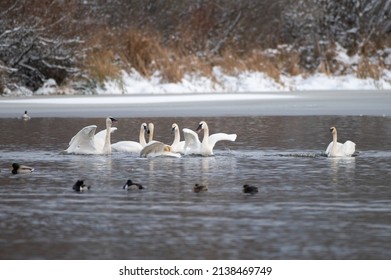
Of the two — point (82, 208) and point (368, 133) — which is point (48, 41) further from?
point (82, 208)

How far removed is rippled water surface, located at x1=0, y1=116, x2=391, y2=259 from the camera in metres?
9.25

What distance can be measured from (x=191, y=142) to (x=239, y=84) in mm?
22021

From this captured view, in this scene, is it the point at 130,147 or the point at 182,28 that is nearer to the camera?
the point at 130,147

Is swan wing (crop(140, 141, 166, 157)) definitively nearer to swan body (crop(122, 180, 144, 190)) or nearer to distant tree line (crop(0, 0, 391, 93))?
swan body (crop(122, 180, 144, 190))

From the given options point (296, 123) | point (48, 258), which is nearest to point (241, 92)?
point (296, 123)

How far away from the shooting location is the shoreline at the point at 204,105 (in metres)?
26.8

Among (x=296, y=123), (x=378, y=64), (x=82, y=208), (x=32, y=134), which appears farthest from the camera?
(x=378, y=64)

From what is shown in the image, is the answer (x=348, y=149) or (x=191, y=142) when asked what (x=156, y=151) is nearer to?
(x=191, y=142)

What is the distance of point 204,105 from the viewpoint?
29.6 metres

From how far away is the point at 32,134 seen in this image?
21016 mm

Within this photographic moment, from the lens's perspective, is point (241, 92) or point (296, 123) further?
point (241, 92)

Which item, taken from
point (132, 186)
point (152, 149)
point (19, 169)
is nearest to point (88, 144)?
point (152, 149)

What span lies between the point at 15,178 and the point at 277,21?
34.1 meters

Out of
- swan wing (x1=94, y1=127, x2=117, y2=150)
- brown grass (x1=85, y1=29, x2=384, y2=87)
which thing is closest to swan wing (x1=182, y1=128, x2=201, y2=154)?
swan wing (x1=94, y1=127, x2=117, y2=150)
